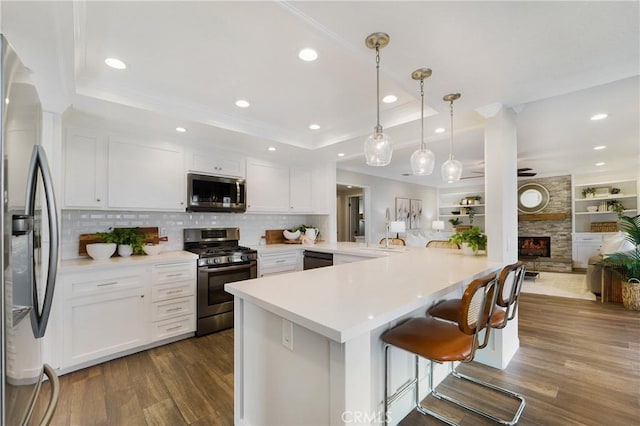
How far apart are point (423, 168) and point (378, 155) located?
64 cm

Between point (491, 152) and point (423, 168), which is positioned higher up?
point (491, 152)

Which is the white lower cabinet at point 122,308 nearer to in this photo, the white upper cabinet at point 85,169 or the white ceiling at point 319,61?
the white upper cabinet at point 85,169

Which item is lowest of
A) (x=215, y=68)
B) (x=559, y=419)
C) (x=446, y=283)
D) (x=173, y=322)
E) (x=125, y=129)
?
(x=559, y=419)

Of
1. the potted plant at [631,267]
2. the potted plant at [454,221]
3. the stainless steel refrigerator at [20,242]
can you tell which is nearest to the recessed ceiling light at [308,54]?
the stainless steel refrigerator at [20,242]

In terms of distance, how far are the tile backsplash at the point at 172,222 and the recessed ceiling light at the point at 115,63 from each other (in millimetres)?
1627

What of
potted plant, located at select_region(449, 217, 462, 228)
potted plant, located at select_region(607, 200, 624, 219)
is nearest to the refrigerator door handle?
potted plant, located at select_region(607, 200, 624, 219)

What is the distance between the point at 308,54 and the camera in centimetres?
187

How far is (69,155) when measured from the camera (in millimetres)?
2525

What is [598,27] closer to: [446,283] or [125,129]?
[446,283]

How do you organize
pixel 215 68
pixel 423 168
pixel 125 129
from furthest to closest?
pixel 125 129, pixel 423 168, pixel 215 68

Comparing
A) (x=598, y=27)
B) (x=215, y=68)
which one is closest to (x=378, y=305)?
(x=598, y=27)

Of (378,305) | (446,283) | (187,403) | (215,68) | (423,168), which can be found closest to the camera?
(378,305)

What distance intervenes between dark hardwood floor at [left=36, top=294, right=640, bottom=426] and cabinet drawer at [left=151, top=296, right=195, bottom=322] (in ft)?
1.00

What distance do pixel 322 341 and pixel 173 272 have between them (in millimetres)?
2232
